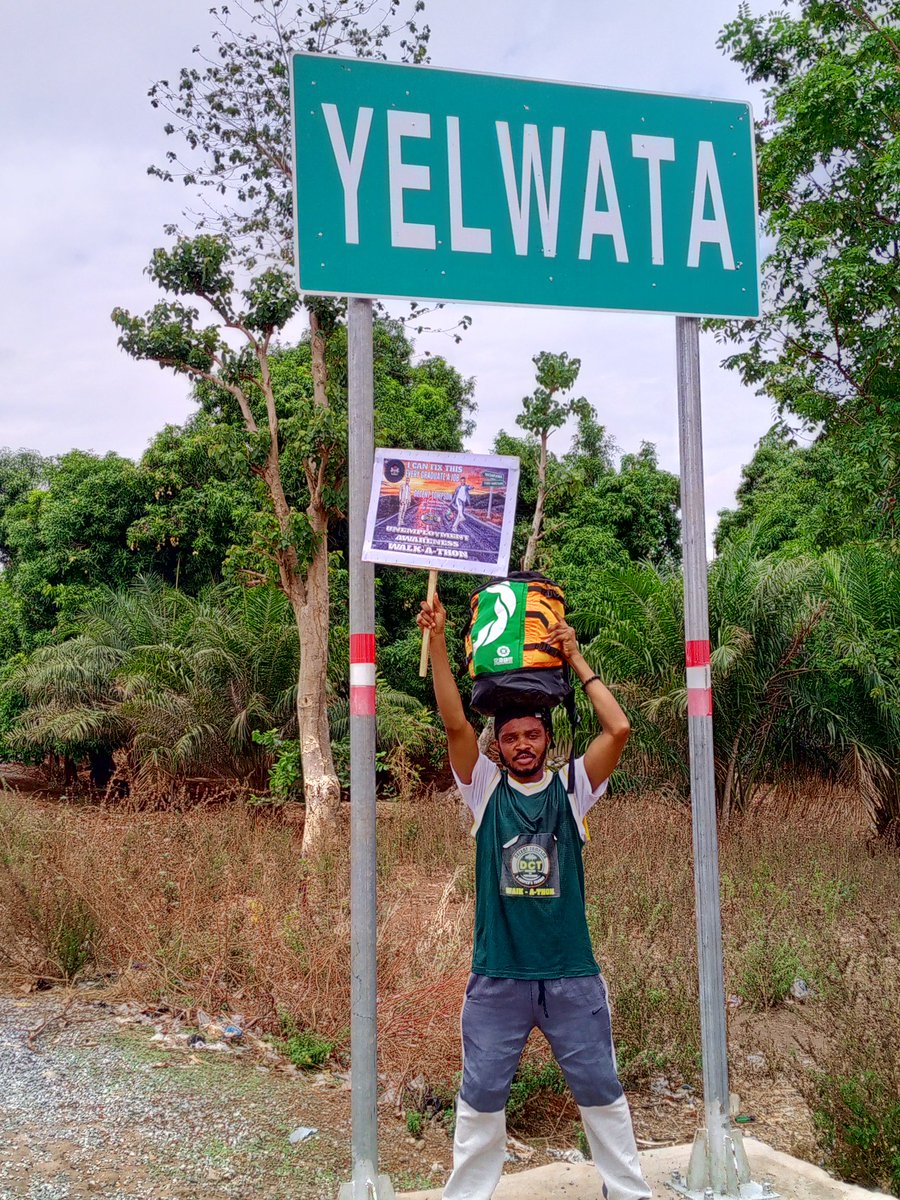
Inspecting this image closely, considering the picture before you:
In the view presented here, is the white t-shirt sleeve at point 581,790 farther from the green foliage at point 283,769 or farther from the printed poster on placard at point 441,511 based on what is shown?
the green foliage at point 283,769

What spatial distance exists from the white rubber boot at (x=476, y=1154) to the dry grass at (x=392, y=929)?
1.43 meters

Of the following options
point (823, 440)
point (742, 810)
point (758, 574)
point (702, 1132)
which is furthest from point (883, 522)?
point (702, 1132)

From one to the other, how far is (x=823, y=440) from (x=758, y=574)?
6.60ft

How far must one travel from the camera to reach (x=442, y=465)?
2.98 metres

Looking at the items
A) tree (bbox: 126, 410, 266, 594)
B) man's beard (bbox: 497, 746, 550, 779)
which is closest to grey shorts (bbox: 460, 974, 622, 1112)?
man's beard (bbox: 497, 746, 550, 779)

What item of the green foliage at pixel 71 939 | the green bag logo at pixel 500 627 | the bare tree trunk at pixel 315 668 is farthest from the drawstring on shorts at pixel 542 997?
the bare tree trunk at pixel 315 668

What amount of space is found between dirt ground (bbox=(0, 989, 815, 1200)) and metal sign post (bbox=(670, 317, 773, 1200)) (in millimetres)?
792

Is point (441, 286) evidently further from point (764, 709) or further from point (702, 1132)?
point (764, 709)

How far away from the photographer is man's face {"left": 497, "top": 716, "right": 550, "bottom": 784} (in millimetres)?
3143

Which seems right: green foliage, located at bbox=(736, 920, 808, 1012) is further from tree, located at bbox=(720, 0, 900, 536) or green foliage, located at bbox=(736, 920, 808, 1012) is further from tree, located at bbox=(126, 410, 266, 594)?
tree, located at bbox=(126, 410, 266, 594)

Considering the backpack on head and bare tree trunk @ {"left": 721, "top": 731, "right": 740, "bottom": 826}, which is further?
bare tree trunk @ {"left": 721, "top": 731, "right": 740, "bottom": 826}

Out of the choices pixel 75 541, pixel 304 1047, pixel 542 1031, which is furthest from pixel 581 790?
pixel 75 541

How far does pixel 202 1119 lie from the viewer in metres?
4.08

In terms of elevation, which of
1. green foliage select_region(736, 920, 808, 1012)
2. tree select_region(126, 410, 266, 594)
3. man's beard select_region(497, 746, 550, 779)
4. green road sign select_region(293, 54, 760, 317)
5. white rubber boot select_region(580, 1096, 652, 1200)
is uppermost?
tree select_region(126, 410, 266, 594)
